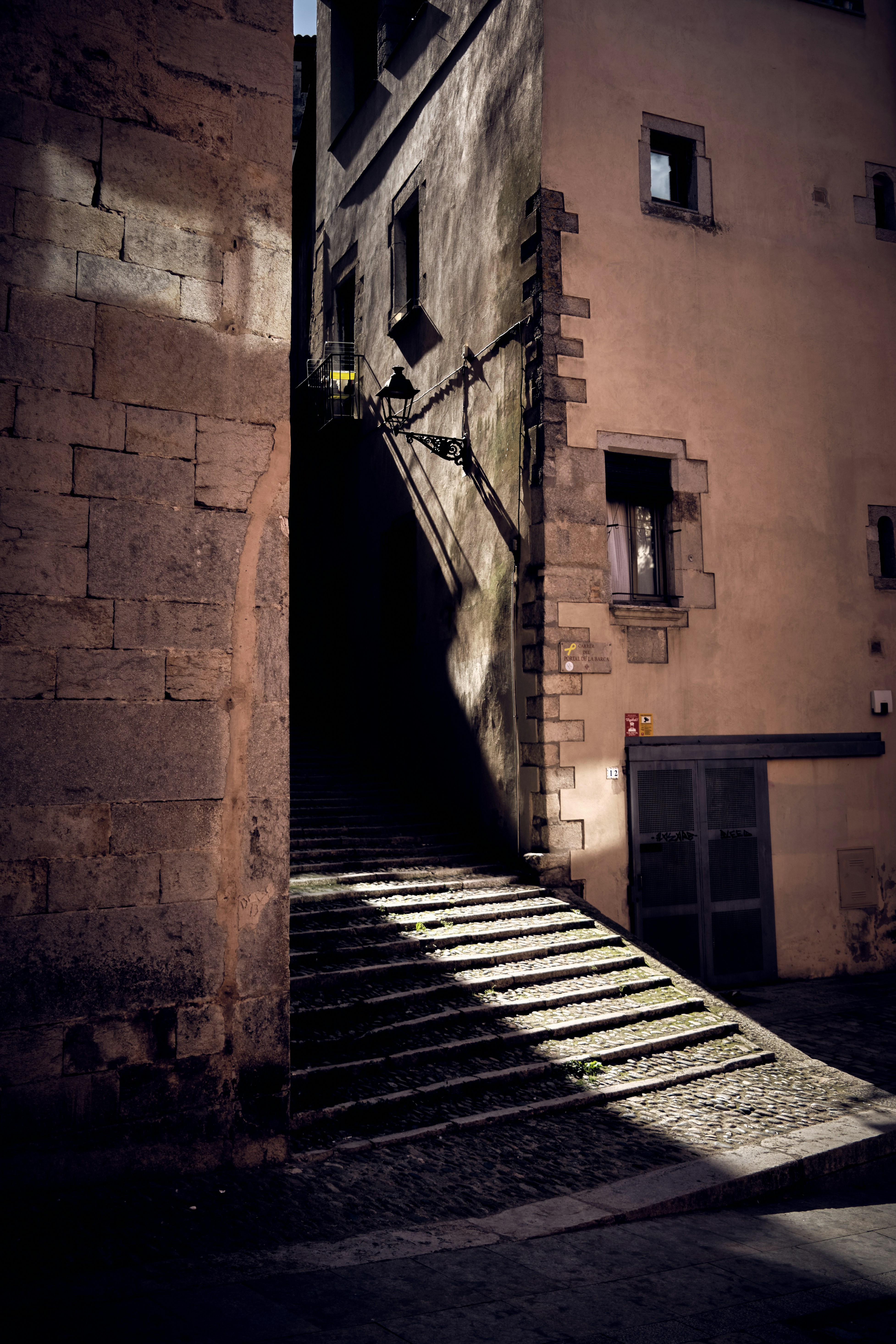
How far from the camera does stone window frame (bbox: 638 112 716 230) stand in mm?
10180

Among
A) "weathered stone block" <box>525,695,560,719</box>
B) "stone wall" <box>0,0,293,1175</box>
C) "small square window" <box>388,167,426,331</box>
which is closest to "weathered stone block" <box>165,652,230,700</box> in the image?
"stone wall" <box>0,0,293,1175</box>

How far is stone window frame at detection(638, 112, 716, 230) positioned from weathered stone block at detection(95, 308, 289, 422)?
6.39m

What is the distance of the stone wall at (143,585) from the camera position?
460cm

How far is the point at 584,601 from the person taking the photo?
9.57 meters

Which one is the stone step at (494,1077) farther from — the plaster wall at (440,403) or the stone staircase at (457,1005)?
the plaster wall at (440,403)

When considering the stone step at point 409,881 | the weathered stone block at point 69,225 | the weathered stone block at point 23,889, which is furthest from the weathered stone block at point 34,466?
the stone step at point 409,881

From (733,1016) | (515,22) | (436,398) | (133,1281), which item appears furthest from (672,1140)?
(515,22)

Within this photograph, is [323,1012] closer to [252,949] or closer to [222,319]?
[252,949]

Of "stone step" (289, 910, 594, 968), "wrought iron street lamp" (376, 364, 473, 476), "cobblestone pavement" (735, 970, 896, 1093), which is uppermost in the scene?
"wrought iron street lamp" (376, 364, 473, 476)

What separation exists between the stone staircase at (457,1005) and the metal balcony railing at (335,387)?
23.4ft

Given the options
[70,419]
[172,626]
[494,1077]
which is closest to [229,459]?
[70,419]

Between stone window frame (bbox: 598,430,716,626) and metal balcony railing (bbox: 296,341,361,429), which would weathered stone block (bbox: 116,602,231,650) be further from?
metal balcony railing (bbox: 296,341,361,429)

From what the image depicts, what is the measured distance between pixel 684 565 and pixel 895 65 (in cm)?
678

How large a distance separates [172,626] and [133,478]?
2.45 feet
